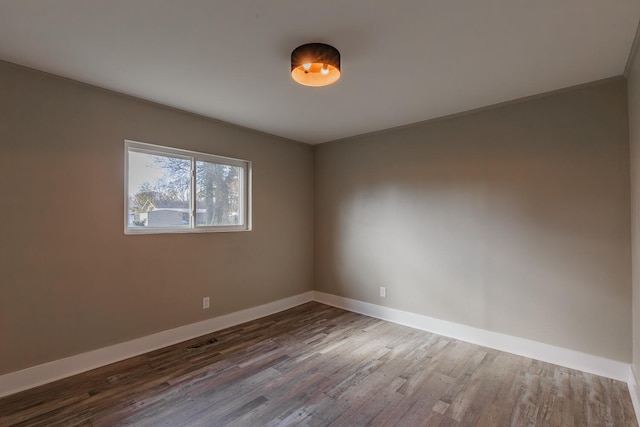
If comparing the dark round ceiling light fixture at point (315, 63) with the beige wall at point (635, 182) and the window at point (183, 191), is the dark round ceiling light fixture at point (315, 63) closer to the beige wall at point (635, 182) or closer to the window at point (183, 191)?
the window at point (183, 191)

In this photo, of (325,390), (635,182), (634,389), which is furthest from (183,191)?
(634,389)

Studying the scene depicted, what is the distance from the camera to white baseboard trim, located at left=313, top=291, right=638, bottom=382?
2.49 metres

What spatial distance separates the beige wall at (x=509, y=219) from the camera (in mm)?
2510

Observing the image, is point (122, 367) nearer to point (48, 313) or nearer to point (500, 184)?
point (48, 313)

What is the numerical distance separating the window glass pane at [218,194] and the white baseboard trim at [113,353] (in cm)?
117

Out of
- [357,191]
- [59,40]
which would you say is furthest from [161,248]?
A: [357,191]

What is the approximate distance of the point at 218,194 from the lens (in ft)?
11.9

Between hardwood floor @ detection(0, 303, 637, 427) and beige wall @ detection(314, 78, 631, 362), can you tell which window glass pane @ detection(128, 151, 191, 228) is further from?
beige wall @ detection(314, 78, 631, 362)

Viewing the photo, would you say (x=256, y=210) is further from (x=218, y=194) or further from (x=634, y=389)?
(x=634, y=389)

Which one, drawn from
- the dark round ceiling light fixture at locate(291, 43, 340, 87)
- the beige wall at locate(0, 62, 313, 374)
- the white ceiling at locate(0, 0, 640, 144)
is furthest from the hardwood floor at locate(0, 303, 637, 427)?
the white ceiling at locate(0, 0, 640, 144)

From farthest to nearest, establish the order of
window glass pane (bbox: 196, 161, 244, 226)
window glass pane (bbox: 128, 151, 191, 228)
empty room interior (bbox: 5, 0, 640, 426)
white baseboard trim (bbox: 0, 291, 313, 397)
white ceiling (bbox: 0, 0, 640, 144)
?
window glass pane (bbox: 196, 161, 244, 226)
window glass pane (bbox: 128, 151, 191, 228)
white baseboard trim (bbox: 0, 291, 313, 397)
empty room interior (bbox: 5, 0, 640, 426)
white ceiling (bbox: 0, 0, 640, 144)

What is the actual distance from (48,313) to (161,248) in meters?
0.97

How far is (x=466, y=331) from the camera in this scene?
10.6ft

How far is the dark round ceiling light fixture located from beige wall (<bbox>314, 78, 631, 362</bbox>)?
198cm
